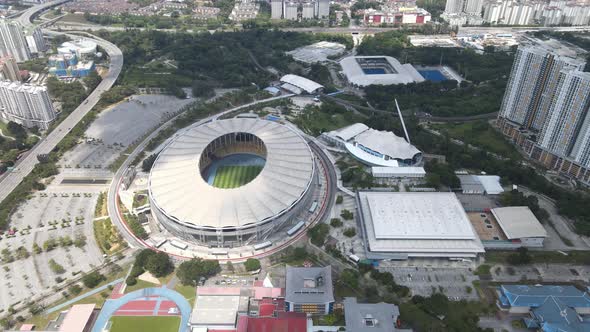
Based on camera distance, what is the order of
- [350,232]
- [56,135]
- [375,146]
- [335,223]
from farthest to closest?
[56,135]
[375,146]
[335,223]
[350,232]

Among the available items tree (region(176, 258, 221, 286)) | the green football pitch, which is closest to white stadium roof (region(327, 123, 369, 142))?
the green football pitch

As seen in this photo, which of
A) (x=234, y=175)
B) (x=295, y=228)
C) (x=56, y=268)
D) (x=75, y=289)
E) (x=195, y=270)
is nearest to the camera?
(x=75, y=289)

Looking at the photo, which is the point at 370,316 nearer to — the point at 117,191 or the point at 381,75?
the point at 117,191

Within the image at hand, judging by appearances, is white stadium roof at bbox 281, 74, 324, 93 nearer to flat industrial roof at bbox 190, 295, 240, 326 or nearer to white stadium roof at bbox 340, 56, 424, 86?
white stadium roof at bbox 340, 56, 424, 86

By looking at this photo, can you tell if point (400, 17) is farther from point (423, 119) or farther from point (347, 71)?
point (423, 119)

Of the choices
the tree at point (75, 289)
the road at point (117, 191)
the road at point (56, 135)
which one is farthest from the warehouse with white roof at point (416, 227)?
the road at point (56, 135)

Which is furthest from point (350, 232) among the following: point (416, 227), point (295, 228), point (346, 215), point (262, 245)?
point (262, 245)

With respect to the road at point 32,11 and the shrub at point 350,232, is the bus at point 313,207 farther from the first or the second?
the road at point 32,11
